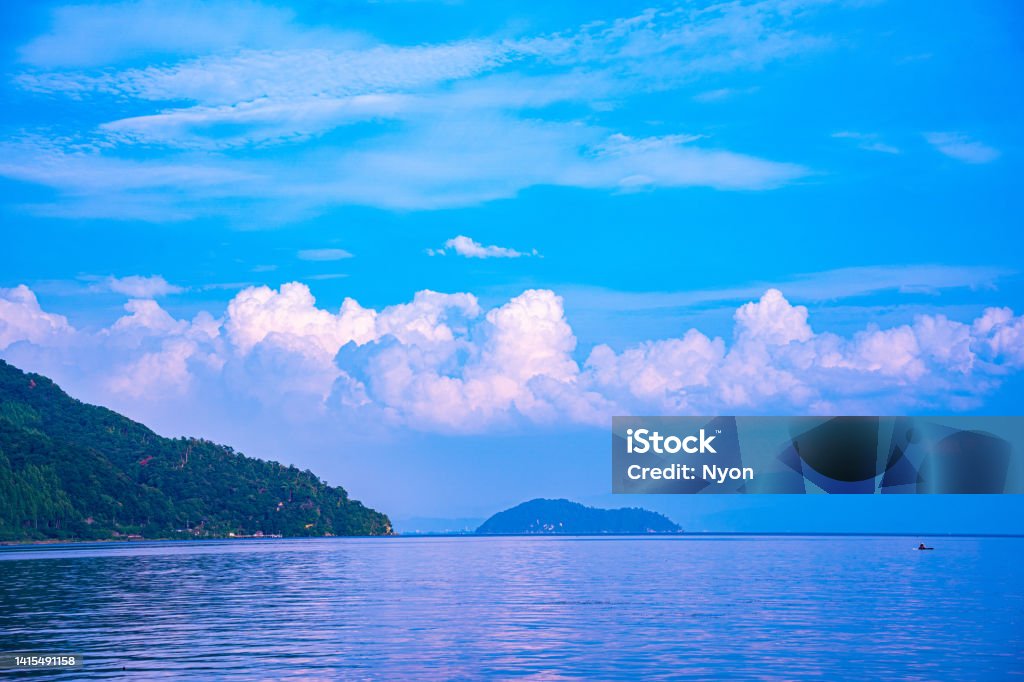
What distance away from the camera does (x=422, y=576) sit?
5610 inches

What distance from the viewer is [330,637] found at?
65812mm

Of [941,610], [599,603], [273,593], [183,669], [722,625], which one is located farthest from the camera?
[273,593]

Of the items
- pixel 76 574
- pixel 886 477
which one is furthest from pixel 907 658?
pixel 76 574

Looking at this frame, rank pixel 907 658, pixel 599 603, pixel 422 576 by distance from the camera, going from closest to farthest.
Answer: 1. pixel 907 658
2. pixel 599 603
3. pixel 422 576

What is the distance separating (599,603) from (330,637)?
30.4m

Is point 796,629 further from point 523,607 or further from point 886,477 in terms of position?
point 886,477

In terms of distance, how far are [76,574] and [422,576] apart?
4368 centimetres

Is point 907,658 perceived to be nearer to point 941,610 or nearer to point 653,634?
point 653,634

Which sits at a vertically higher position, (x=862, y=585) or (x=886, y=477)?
(x=886, y=477)

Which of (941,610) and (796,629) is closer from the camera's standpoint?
(796,629)

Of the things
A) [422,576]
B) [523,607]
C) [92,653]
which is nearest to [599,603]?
[523,607]

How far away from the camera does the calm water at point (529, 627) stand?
5300cm

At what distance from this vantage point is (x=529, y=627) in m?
71.1

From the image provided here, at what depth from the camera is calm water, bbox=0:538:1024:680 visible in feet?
174
